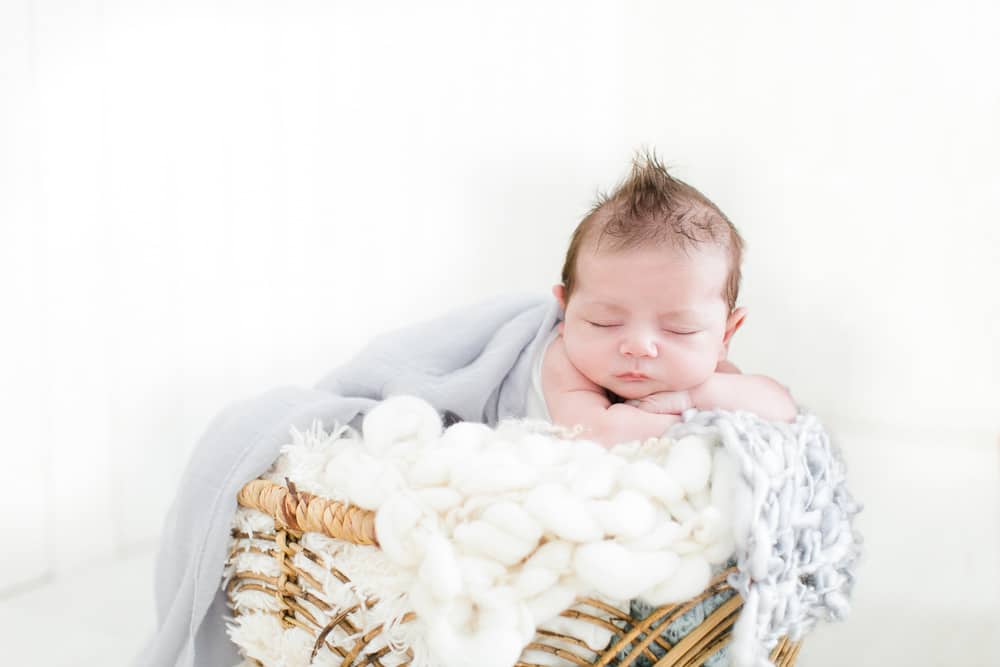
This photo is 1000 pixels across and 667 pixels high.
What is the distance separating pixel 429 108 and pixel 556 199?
43cm

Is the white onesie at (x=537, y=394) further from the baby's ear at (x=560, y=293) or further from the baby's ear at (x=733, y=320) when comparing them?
the baby's ear at (x=733, y=320)

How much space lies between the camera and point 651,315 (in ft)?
3.10

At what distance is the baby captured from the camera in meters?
0.93

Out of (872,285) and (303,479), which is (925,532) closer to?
(872,285)

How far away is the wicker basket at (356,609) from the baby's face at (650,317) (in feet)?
0.88

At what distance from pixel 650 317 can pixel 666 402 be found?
0.08 meters

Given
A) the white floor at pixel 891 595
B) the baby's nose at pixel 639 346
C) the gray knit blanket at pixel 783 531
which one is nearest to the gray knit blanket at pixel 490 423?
the gray knit blanket at pixel 783 531

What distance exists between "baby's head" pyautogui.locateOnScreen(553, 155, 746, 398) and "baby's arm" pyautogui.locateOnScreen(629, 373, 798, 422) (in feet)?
0.03

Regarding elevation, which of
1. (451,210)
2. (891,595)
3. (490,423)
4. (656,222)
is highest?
(656,222)

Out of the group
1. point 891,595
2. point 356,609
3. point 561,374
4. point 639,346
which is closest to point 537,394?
point 561,374

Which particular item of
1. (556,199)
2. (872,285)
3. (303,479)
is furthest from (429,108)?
(303,479)

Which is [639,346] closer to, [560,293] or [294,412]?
[560,293]

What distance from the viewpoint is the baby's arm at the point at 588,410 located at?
0.89 metres

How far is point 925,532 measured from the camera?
165cm
